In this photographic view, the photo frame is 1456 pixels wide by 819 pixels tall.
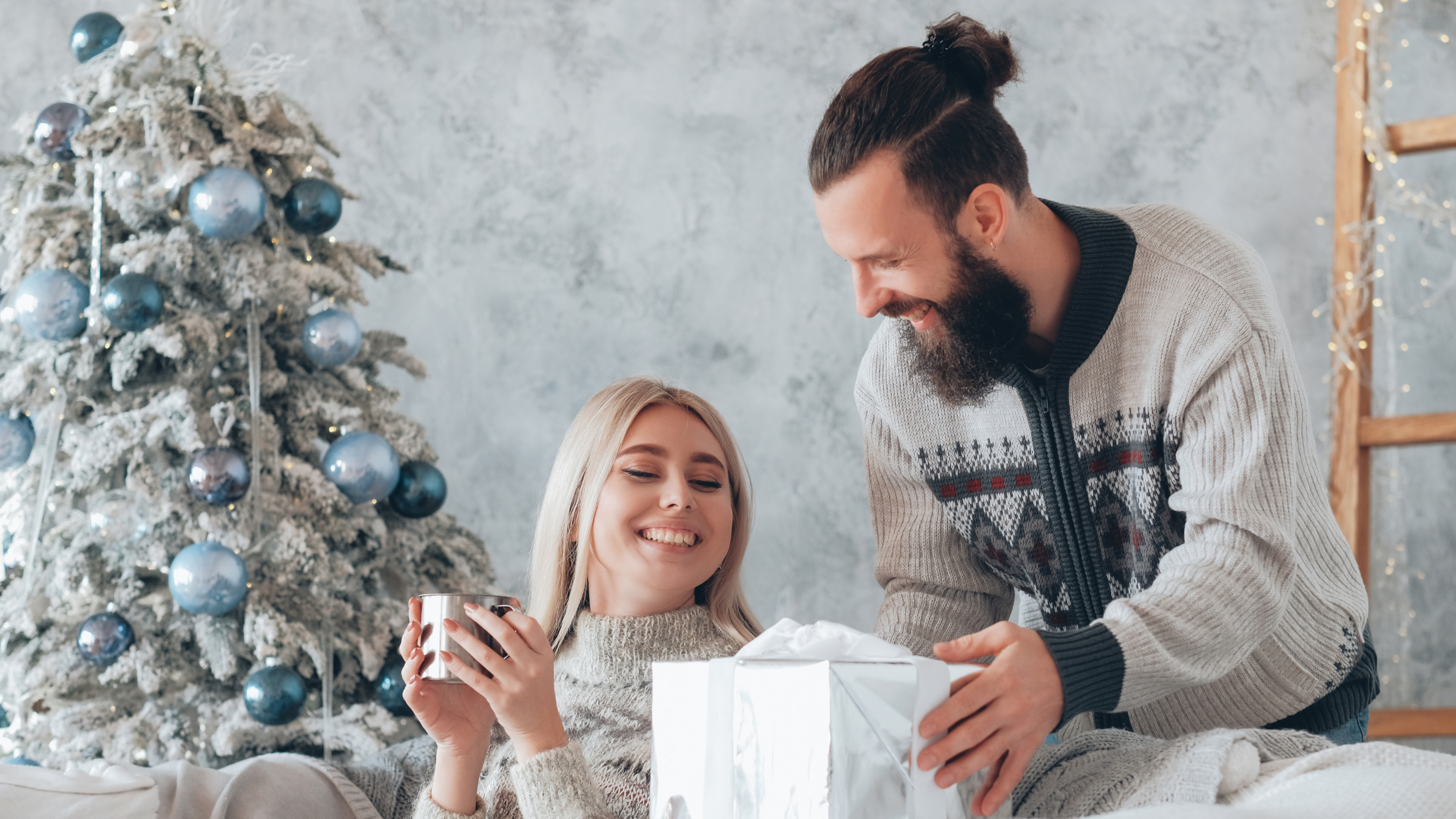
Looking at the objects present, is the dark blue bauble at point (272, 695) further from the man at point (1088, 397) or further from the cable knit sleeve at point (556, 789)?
the man at point (1088, 397)

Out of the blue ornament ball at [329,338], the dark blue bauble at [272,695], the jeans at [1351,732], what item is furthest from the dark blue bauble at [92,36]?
the jeans at [1351,732]

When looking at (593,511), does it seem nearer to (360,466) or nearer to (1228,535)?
(360,466)

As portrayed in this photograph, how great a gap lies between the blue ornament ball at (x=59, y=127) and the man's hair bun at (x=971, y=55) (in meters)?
1.43

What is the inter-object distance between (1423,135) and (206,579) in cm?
248

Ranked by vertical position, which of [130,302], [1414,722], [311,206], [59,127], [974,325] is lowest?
[1414,722]

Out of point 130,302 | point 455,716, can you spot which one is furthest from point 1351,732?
point 130,302

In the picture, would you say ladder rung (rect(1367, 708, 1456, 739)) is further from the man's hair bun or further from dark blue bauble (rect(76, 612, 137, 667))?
dark blue bauble (rect(76, 612, 137, 667))

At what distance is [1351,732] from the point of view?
135cm

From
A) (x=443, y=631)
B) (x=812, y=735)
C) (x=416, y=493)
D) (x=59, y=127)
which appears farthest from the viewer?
(x=416, y=493)

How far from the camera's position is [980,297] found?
130 cm

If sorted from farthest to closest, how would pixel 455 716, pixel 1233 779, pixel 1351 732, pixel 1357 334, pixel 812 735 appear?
pixel 1357 334 < pixel 1351 732 < pixel 455 716 < pixel 1233 779 < pixel 812 735

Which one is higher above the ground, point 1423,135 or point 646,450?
point 1423,135

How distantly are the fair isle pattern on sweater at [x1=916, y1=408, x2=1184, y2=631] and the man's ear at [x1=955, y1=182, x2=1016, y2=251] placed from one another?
252 millimetres

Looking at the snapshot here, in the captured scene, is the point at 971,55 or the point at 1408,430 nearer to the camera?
the point at 971,55
